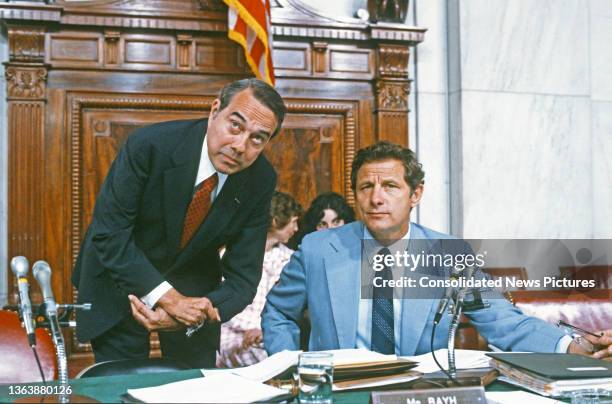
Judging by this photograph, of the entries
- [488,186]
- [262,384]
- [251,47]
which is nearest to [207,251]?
[262,384]

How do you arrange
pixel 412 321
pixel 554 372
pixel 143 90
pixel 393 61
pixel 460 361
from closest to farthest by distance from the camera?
pixel 554 372 < pixel 460 361 < pixel 412 321 < pixel 143 90 < pixel 393 61

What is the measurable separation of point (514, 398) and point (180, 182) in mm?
1394

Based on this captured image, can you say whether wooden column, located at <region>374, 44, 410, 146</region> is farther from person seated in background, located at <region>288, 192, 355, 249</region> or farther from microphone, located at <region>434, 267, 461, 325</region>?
microphone, located at <region>434, 267, 461, 325</region>

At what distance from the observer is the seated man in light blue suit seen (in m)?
2.27

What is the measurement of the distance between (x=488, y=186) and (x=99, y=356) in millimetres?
3240

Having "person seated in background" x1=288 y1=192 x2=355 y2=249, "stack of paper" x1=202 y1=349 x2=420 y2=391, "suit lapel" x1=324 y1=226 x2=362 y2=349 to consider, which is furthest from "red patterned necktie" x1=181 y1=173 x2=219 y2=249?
"person seated in background" x1=288 y1=192 x2=355 y2=249

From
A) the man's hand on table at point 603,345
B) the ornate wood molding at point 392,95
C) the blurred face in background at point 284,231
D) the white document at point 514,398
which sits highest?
the ornate wood molding at point 392,95

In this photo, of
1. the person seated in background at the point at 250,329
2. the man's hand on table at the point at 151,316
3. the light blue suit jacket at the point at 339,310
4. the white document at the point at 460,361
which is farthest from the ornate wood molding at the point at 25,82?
the white document at the point at 460,361

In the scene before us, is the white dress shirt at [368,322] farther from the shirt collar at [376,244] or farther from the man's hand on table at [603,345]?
the man's hand on table at [603,345]

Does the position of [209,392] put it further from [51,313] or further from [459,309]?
[459,309]

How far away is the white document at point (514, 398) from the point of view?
1.48 metres

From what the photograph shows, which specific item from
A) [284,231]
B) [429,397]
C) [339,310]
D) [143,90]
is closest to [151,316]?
[339,310]

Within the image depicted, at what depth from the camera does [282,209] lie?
389 cm

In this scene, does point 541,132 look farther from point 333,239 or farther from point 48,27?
point 48,27
